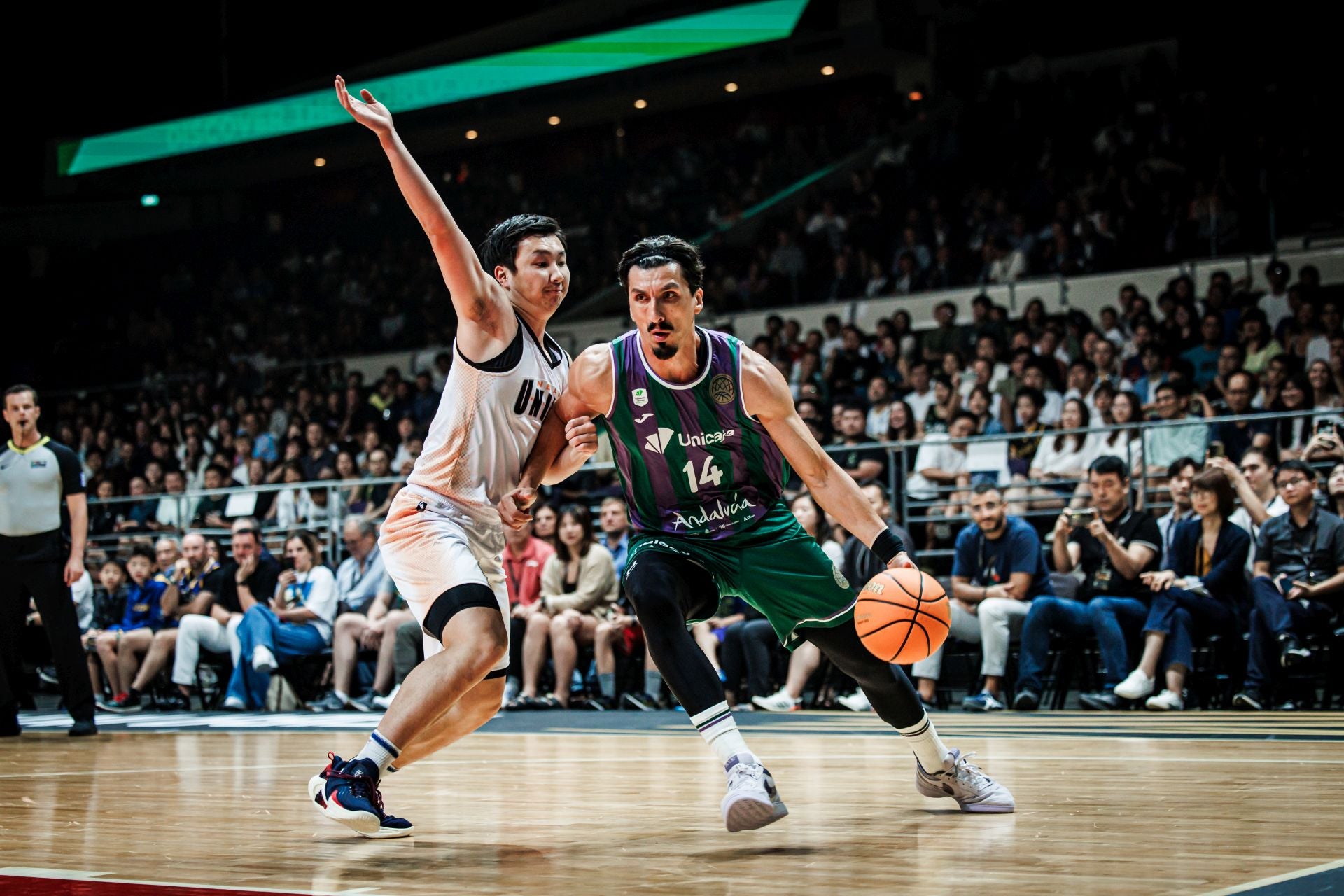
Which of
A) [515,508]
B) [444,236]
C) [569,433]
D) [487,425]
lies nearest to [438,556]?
[515,508]

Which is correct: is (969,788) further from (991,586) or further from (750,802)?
(991,586)

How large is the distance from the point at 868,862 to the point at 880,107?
1824 cm

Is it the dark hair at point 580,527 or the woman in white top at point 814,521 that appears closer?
the woman in white top at point 814,521

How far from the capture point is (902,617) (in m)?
4.07

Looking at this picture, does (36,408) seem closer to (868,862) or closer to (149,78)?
(868,862)

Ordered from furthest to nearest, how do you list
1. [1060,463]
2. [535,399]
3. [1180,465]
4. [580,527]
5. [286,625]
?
1. [286,625]
2. [1060,463]
3. [580,527]
4. [1180,465]
5. [535,399]

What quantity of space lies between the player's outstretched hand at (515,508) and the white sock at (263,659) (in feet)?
23.2

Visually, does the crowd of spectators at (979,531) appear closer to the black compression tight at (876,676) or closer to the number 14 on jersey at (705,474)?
the black compression tight at (876,676)

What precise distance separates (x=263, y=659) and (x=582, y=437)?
733cm

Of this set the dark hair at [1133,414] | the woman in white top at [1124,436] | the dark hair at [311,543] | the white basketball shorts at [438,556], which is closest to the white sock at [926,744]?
the white basketball shorts at [438,556]

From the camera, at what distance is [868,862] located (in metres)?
3.35

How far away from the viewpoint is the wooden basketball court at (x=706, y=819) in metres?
3.17

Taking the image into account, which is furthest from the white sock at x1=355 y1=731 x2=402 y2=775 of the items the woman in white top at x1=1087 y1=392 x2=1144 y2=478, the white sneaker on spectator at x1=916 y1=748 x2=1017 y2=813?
the woman in white top at x1=1087 y1=392 x2=1144 y2=478

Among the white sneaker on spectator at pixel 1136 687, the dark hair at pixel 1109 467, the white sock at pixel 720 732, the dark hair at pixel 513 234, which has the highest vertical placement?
the dark hair at pixel 513 234
